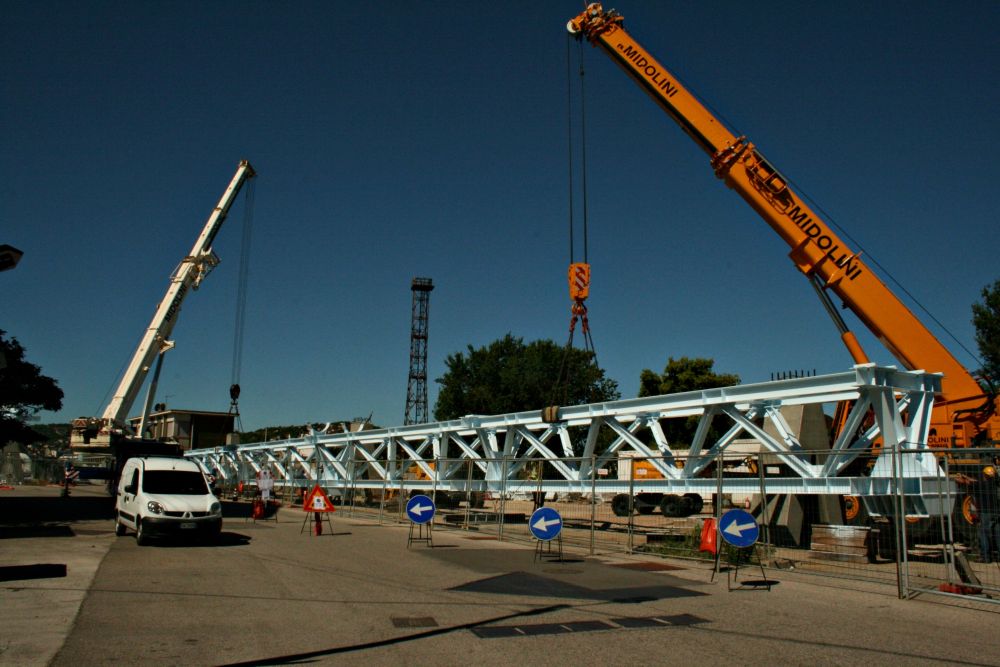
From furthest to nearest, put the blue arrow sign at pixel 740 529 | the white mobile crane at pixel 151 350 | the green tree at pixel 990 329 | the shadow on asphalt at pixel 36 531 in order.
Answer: the green tree at pixel 990 329, the white mobile crane at pixel 151 350, the shadow on asphalt at pixel 36 531, the blue arrow sign at pixel 740 529

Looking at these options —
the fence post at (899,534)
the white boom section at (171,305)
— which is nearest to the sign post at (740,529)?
the fence post at (899,534)

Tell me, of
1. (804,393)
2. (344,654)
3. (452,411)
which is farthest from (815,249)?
(452,411)

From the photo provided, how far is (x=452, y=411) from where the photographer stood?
198ft

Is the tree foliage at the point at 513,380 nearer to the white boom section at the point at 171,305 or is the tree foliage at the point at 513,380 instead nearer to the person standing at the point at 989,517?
the white boom section at the point at 171,305

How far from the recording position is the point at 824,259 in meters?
19.1

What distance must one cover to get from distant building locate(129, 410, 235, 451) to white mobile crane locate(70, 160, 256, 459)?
68.1 ft

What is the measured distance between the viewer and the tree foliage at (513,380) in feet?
181

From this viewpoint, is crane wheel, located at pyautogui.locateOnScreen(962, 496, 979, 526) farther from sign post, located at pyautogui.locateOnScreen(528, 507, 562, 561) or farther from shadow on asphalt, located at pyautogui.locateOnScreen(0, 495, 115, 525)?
shadow on asphalt, located at pyautogui.locateOnScreen(0, 495, 115, 525)

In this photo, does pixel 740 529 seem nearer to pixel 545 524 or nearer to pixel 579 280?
pixel 545 524

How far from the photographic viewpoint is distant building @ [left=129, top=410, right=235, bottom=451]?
180ft

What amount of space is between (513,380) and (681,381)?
42.2 feet

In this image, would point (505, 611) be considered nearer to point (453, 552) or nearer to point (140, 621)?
point (140, 621)

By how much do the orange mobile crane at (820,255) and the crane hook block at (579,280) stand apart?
18.5ft

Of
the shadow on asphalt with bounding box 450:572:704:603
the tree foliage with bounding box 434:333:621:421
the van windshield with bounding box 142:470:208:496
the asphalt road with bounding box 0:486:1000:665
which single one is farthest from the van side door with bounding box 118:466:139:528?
the tree foliage with bounding box 434:333:621:421
